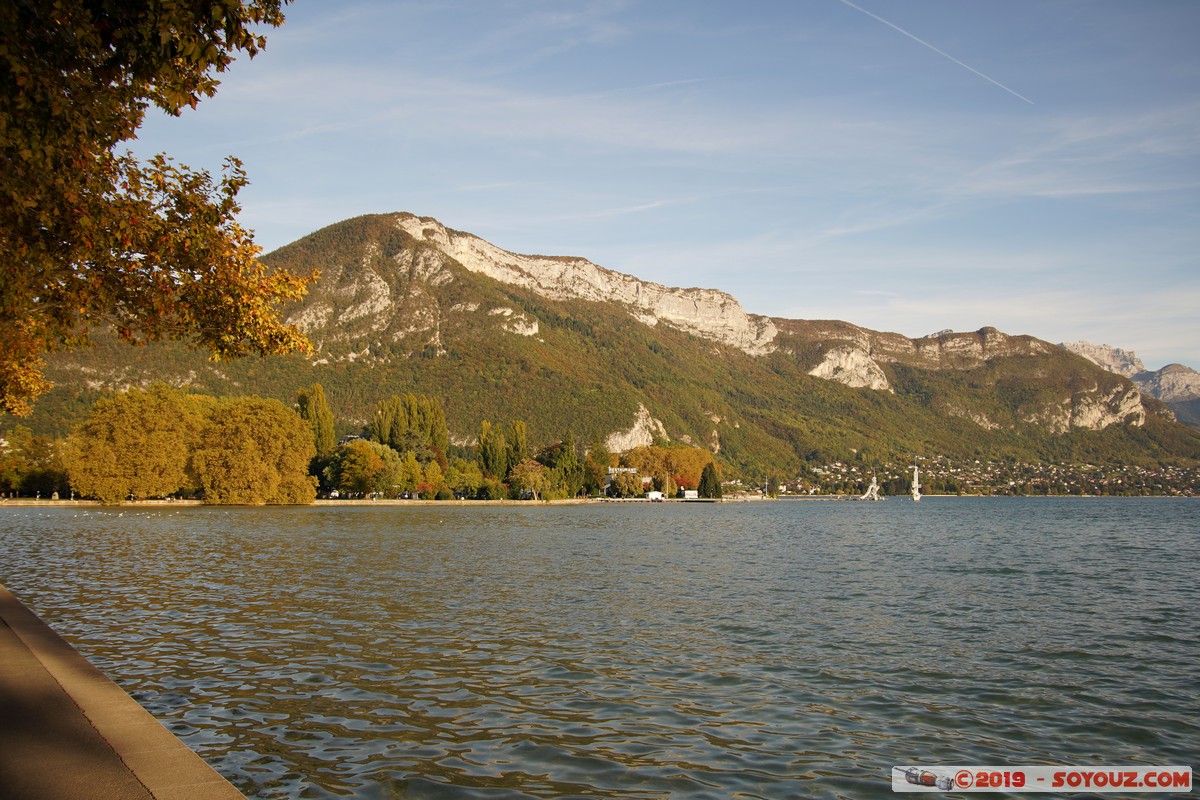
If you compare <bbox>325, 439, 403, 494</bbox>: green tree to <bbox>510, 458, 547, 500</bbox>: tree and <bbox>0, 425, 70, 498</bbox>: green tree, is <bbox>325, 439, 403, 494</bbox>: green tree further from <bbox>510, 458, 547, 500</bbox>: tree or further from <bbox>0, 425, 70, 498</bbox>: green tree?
<bbox>0, 425, 70, 498</bbox>: green tree

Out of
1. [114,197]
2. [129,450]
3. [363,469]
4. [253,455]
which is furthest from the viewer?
[363,469]

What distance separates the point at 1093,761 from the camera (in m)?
11.9

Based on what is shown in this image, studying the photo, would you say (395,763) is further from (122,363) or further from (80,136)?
(122,363)

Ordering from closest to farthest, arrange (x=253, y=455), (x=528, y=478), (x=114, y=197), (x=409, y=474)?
(x=114, y=197) < (x=253, y=455) < (x=409, y=474) < (x=528, y=478)

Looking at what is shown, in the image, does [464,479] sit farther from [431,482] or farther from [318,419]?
[318,419]

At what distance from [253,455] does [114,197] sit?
311 feet

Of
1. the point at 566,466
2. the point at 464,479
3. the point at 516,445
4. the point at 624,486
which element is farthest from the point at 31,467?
the point at 624,486

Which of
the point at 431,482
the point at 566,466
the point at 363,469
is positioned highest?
the point at 566,466

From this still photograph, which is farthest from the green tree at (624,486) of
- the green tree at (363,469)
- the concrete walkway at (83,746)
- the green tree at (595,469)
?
the concrete walkway at (83,746)

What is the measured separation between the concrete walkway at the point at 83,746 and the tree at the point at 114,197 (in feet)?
19.1

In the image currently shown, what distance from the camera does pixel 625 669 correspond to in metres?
16.7

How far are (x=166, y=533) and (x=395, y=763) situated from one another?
166 ft

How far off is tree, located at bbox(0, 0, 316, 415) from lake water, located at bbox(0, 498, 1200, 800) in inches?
261

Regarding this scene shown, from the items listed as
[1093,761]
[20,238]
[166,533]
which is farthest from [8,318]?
[166,533]
